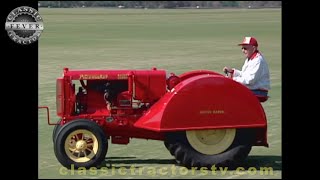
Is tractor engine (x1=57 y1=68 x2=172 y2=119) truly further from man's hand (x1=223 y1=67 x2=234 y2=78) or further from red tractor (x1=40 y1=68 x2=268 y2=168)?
man's hand (x1=223 y1=67 x2=234 y2=78)

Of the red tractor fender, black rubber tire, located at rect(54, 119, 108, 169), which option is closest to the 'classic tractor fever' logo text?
black rubber tire, located at rect(54, 119, 108, 169)

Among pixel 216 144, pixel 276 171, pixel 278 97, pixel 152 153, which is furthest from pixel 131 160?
pixel 278 97

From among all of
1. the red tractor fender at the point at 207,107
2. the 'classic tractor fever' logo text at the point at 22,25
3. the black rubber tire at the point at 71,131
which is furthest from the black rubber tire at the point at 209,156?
the 'classic tractor fever' logo text at the point at 22,25

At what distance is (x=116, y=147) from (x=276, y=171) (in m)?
2.60

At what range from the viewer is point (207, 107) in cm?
971

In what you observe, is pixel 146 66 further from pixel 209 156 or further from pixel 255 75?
pixel 209 156

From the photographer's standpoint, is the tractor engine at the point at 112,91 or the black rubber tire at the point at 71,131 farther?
the tractor engine at the point at 112,91

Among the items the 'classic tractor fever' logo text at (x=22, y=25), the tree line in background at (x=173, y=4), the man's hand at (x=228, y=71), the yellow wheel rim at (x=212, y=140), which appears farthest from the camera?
the tree line in background at (x=173, y=4)

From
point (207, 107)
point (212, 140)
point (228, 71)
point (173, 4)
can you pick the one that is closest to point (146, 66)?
point (228, 71)

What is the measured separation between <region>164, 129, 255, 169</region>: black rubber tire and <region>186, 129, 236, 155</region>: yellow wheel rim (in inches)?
1.9

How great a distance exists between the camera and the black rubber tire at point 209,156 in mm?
9758

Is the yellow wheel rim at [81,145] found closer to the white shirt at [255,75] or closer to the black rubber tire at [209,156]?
the black rubber tire at [209,156]

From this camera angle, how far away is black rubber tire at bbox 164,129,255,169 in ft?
32.0

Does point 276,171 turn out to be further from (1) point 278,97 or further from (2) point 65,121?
(1) point 278,97
